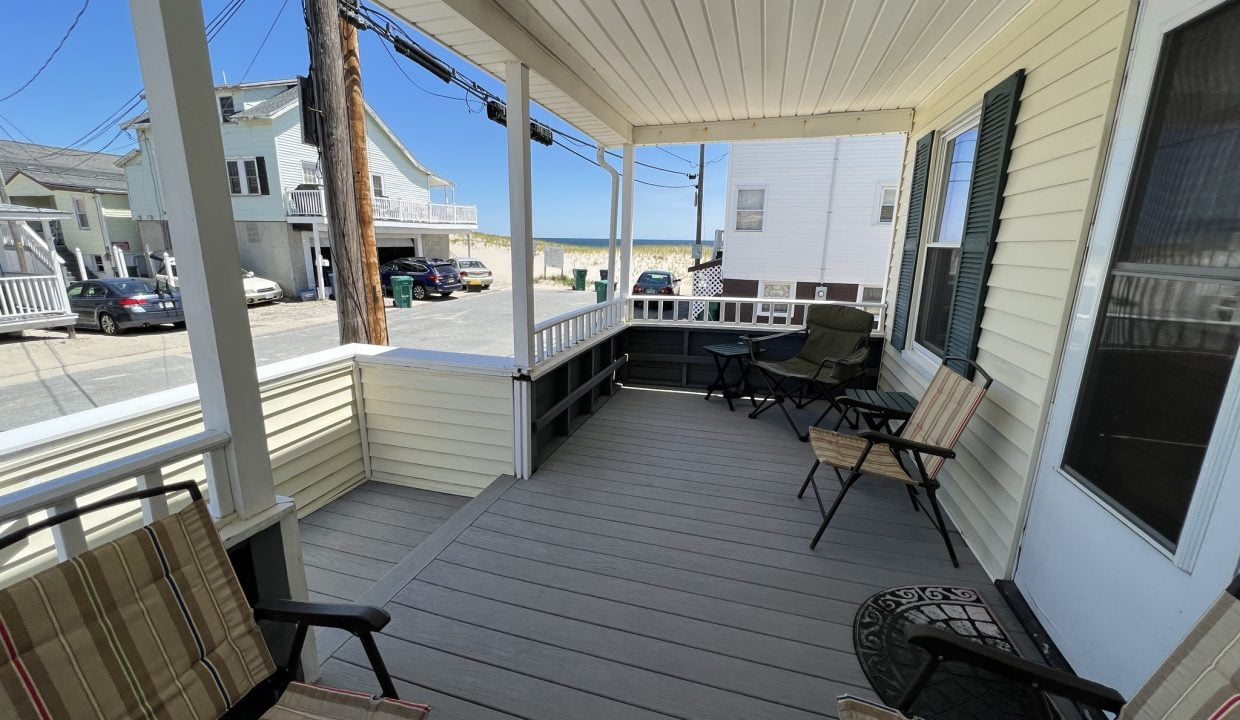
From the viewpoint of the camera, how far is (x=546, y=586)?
2084mm

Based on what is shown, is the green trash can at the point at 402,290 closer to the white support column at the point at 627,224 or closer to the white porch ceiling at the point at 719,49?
the white support column at the point at 627,224

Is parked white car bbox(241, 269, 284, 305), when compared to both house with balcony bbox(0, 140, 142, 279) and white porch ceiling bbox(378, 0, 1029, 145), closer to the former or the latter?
house with balcony bbox(0, 140, 142, 279)

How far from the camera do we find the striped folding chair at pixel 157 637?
92 centimetres

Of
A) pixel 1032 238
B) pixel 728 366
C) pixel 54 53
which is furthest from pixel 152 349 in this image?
pixel 1032 238

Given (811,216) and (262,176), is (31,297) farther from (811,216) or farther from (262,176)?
(811,216)

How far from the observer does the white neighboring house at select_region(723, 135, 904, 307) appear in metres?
8.61

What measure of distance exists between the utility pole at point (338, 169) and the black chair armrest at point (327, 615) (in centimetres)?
371

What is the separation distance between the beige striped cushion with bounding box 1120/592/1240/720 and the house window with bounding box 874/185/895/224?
29.6 ft

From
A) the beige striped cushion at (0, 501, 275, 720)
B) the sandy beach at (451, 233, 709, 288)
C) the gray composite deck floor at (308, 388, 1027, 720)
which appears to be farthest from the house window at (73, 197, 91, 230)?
the beige striped cushion at (0, 501, 275, 720)

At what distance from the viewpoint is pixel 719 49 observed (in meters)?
2.80

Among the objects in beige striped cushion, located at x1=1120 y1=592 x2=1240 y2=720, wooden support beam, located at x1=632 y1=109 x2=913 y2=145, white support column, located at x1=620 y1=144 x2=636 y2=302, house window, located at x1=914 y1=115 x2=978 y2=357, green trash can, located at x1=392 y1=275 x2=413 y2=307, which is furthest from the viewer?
green trash can, located at x1=392 y1=275 x2=413 y2=307

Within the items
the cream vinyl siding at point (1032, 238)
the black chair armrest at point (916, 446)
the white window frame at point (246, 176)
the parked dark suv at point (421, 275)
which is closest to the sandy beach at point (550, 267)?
the parked dark suv at point (421, 275)

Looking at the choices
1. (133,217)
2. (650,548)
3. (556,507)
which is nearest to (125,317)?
(133,217)

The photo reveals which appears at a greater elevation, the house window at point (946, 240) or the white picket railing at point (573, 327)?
the house window at point (946, 240)
